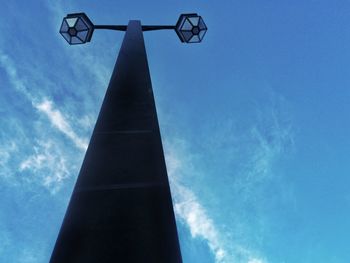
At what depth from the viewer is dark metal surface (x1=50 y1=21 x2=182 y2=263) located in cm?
243

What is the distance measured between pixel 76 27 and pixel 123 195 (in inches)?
235

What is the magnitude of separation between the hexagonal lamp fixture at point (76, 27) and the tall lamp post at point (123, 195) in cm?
364

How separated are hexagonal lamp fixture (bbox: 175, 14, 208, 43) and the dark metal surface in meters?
4.05

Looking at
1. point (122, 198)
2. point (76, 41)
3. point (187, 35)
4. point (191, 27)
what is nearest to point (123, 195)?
point (122, 198)

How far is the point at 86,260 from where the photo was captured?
7.64 feet

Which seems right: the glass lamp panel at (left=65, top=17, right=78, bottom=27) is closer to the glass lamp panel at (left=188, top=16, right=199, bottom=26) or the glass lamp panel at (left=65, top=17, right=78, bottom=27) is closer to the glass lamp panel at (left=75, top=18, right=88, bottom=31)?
the glass lamp panel at (left=75, top=18, right=88, bottom=31)

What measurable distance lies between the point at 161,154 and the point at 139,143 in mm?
293

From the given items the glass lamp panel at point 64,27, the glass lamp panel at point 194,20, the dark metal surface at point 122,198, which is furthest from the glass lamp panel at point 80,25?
the dark metal surface at point 122,198

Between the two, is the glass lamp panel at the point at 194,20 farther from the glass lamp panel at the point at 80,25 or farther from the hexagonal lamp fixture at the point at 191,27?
the glass lamp panel at the point at 80,25

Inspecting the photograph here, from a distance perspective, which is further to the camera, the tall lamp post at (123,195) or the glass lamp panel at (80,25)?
the glass lamp panel at (80,25)

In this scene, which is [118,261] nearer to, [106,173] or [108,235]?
[108,235]

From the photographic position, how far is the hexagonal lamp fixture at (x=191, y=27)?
7.70 metres

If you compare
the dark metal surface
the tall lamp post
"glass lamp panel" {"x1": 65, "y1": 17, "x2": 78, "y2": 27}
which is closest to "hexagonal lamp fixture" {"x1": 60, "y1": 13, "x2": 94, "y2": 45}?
"glass lamp panel" {"x1": 65, "y1": 17, "x2": 78, "y2": 27}

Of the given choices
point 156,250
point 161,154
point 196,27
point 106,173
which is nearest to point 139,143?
point 161,154
